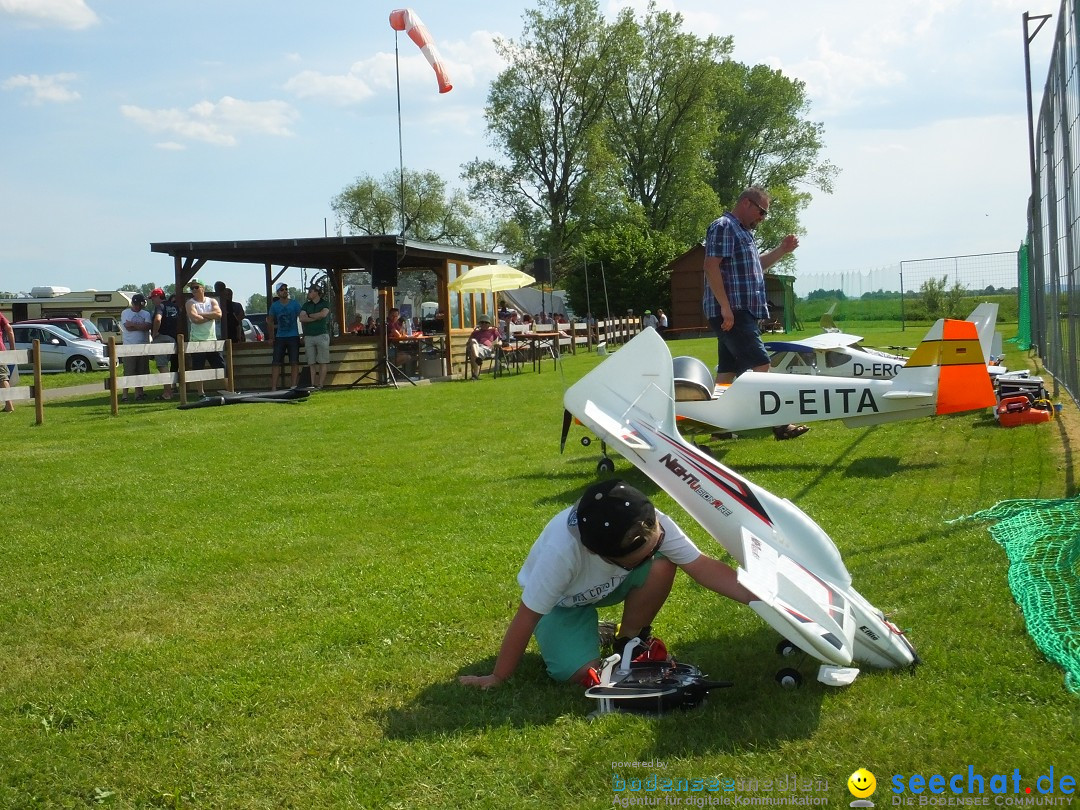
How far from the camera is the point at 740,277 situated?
8523mm

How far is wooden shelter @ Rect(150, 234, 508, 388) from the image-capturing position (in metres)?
20.1

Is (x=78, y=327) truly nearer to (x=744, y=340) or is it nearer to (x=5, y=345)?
(x=5, y=345)

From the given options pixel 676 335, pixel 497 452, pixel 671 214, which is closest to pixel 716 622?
pixel 497 452

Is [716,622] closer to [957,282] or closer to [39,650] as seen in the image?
[39,650]

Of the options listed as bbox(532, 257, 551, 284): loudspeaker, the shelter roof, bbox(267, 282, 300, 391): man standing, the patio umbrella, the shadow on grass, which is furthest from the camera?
bbox(532, 257, 551, 284): loudspeaker

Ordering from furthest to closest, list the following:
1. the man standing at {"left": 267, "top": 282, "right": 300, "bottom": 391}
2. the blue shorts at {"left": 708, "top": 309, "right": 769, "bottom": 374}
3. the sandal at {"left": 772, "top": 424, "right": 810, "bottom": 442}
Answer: the man standing at {"left": 267, "top": 282, "right": 300, "bottom": 391}
the sandal at {"left": 772, "top": 424, "right": 810, "bottom": 442}
the blue shorts at {"left": 708, "top": 309, "right": 769, "bottom": 374}

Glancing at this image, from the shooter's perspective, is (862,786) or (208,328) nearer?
(862,786)

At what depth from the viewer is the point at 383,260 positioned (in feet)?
66.6

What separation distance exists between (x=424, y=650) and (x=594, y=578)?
94cm

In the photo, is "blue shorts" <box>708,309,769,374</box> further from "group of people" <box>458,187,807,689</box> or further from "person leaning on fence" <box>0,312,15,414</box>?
"person leaning on fence" <box>0,312,15,414</box>

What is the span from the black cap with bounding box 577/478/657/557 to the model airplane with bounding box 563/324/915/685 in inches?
17.0

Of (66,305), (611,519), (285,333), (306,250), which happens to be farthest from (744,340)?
(66,305)

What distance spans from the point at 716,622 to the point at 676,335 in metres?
40.5

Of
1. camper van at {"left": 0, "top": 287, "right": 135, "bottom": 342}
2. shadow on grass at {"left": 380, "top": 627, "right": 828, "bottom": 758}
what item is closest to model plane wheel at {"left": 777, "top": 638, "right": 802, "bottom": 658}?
shadow on grass at {"left": 380, "top": 627, "right": 828, "bottom": 758}
